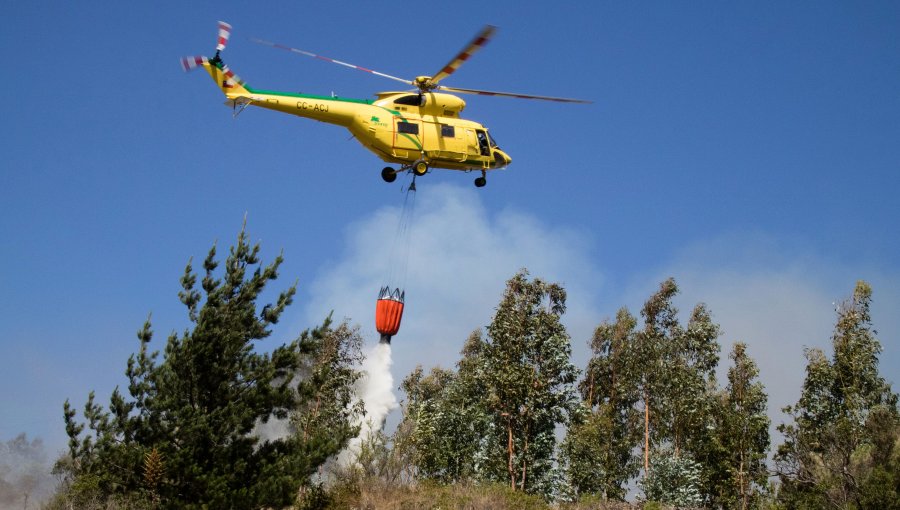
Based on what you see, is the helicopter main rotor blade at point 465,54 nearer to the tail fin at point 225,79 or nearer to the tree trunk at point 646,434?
the tail fin at point 225,79

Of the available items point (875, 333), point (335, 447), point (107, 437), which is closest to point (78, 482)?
point (107, 437)

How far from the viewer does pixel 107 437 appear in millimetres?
23953

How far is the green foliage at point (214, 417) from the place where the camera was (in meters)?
23.9

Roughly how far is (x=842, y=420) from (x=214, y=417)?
3253 cm

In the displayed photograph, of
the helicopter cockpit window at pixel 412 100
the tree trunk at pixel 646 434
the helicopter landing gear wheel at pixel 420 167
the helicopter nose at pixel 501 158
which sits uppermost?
the helicopter cockpit window at pixel 412 100

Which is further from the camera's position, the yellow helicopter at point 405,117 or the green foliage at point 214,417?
the yellow helicopter at point 405,117

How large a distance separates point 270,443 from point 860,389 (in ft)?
108

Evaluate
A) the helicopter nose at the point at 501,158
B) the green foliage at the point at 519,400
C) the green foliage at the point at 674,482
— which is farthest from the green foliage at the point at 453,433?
the helicopter nose at the point at 501,158

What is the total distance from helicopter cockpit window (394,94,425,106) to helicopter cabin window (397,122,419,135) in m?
0.96

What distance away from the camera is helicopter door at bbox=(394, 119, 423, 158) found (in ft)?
108

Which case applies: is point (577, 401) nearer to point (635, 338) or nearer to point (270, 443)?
point (635, 338)

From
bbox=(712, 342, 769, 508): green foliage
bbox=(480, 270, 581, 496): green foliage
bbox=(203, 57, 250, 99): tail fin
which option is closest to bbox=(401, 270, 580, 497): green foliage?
bbox=(480, 270, 581, 496): green foliage

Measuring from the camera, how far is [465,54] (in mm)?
30609

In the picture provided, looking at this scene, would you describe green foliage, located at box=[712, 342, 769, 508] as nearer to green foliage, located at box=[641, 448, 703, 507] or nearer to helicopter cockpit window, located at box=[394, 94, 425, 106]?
green foliage, located at box=[641, 448, 703, 507]
